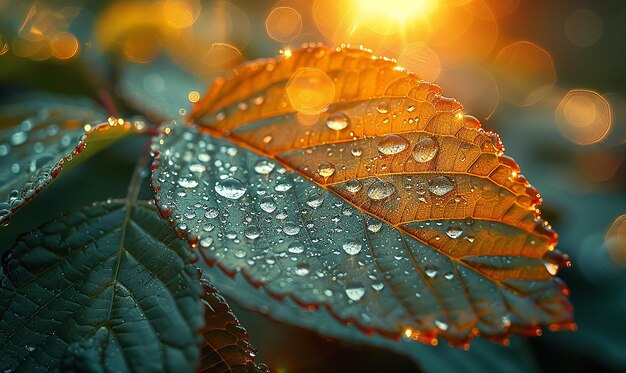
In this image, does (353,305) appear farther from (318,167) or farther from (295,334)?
(295,334)

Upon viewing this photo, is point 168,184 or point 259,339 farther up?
point 168,184

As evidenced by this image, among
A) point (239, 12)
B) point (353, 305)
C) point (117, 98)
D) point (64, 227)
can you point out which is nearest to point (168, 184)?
point (64, 227)

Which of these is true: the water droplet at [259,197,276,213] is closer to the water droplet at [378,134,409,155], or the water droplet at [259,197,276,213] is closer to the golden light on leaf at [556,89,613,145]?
the water droplet at [378,134,409,155]

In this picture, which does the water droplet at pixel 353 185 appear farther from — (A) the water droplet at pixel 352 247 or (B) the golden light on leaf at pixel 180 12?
(B) the golden light on leaf at pixel 180 12

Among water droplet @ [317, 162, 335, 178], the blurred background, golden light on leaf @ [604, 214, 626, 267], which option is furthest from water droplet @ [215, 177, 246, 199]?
golden light on leaf @ [604, 214, 626, 267]

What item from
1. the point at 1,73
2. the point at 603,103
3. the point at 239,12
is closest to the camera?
the point at 1,73

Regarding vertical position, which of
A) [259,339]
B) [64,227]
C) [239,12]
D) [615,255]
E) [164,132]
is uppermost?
[239,12]
